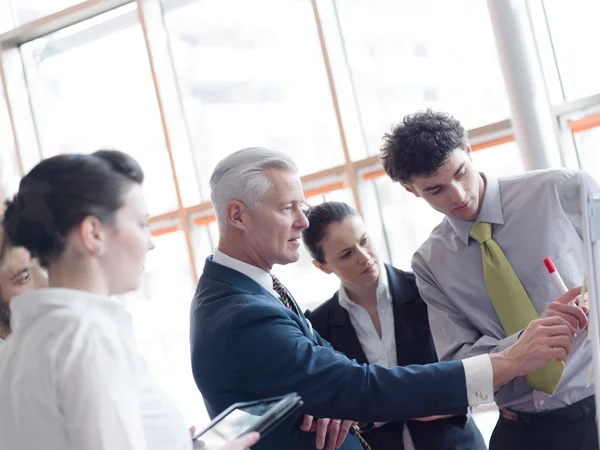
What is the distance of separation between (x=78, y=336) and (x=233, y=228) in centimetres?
88

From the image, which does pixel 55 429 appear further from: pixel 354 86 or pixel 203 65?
pixel 203 65

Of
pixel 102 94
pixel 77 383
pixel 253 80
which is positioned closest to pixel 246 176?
pixel 77 383

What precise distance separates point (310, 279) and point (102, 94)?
2360 millimetres

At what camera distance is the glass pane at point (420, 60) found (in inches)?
197

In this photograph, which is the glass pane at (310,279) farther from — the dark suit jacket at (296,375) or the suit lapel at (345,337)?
the dark suit jacket at (296,375)

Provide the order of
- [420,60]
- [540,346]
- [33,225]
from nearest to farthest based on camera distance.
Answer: [33,225], [540,346], [420,60]

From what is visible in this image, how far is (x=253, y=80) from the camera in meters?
5.81

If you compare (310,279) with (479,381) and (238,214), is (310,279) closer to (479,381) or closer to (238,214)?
(238,214)

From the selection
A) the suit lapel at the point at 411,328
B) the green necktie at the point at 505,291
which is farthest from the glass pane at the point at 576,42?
the green necktie at the point at 505,291

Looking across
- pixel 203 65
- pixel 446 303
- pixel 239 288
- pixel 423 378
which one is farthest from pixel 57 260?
pixel 203 65

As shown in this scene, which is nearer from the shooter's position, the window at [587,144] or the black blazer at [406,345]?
the black blazer at [406,345]

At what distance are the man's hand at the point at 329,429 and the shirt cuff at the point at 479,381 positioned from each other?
333 mm

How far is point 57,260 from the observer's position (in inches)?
57.2

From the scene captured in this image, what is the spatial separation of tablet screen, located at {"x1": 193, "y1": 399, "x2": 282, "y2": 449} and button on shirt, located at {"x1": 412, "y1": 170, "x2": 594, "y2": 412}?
2.70 feet
